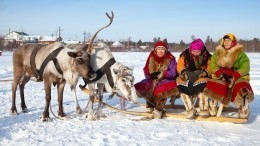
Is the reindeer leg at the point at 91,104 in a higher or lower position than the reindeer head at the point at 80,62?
lower

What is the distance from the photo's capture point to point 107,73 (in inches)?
249

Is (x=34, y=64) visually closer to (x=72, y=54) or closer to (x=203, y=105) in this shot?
(x=72, y=54)

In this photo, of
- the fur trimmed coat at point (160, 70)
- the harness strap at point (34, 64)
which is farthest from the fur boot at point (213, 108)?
the harness strap at point (34, 64)

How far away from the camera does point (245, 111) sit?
6109mm

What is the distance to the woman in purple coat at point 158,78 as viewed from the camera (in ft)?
22.0

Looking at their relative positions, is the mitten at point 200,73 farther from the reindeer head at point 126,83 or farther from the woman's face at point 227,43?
the reindeer head at point 126,83

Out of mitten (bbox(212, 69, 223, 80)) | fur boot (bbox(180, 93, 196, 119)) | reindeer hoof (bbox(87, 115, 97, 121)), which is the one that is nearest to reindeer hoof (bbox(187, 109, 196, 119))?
fur boot (bbox(180, 93, 196, 119))

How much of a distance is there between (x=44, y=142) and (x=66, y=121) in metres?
1.41

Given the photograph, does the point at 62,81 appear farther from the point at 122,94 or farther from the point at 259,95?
the point at 259,95

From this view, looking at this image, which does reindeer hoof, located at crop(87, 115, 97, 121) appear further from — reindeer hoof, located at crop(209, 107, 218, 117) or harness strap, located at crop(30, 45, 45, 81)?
reindeer hoof, located at crop(209, 107, 218, 117)

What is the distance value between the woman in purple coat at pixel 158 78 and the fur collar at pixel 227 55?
94 cm

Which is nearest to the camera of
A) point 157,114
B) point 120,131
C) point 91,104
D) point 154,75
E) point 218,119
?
point 120,131

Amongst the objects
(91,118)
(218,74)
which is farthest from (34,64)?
(218,74)

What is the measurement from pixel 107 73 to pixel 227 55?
2.28 metres
